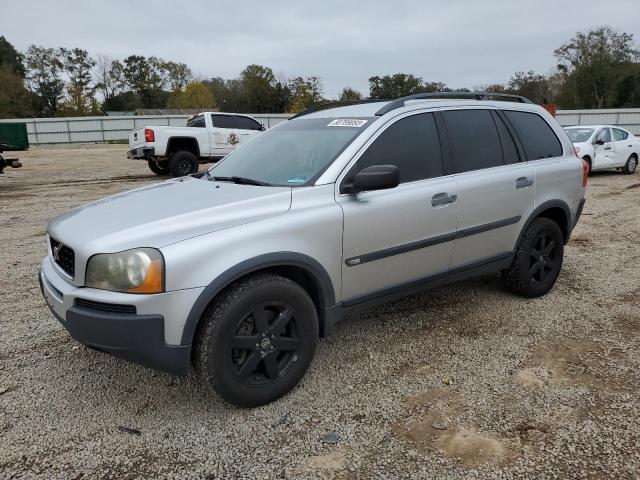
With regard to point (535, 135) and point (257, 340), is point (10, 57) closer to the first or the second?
point (535, 135)

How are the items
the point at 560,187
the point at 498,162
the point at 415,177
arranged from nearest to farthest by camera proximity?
the point at 415,177 < the point at 498,162 < the point at 560,187

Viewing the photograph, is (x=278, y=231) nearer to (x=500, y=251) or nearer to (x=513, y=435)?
(x=513, y=435)

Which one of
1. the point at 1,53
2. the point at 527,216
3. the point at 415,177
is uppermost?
the point at 1,53

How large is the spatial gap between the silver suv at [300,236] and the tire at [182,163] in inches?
395

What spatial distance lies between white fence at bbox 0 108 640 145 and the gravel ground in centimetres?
3265

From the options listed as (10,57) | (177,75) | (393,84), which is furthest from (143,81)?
(393,84)

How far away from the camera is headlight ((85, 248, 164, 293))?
96.9 inches

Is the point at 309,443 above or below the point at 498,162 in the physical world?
below

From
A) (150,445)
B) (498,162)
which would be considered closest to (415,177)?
(498,162)

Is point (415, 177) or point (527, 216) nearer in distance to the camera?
point (415, 177)

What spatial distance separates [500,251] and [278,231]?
2.18 m

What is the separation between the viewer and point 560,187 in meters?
4.51

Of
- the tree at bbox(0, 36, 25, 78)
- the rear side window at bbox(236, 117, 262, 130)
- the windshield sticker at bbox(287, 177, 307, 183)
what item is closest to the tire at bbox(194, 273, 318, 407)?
the windshield sticker at bbox(287, 177, 307, 183)

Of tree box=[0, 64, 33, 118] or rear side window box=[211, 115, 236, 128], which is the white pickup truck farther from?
tree box=[0, 64, 33, 118]
